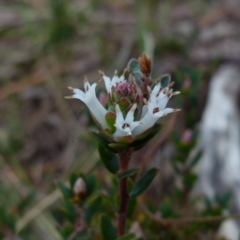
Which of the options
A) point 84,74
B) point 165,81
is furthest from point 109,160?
point 84,74

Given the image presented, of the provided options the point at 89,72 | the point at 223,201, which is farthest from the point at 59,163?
the point at 223,201

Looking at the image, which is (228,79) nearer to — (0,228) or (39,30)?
(39,30)

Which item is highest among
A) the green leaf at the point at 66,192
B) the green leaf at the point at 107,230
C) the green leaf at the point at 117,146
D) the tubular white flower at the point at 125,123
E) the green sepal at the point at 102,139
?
the tubular white flower at the point at 125,123

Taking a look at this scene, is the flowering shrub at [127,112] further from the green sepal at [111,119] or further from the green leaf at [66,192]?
the green leaf at [66,192]

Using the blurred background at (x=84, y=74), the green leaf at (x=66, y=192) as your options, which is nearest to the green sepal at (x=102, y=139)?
the green leaf at (x=66, y=192)

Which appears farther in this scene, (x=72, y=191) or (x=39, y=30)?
(x=39, y=30)

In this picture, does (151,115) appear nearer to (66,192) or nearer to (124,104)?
(124,104)

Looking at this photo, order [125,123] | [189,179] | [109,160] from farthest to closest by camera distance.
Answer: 1. [189,179]
2. [109,160]
3. [125,123]
